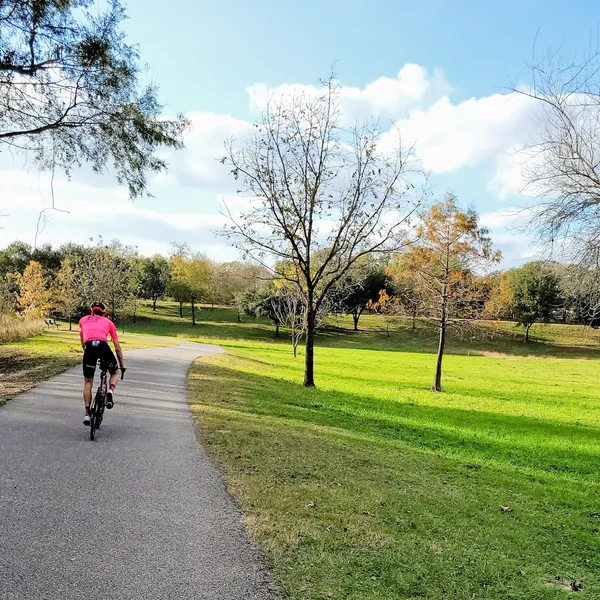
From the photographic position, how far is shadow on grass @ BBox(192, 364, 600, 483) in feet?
31.4

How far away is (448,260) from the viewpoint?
19469 millimetres

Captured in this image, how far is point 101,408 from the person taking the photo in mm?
7184

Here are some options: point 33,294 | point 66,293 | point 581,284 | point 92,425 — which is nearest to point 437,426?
point 581,284

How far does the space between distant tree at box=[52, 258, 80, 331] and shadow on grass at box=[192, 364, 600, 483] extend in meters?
34.5

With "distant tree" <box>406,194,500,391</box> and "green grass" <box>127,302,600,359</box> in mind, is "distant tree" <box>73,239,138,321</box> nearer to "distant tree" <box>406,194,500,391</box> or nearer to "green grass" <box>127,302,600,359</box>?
"green grass" <box>127,302,600,359</box>

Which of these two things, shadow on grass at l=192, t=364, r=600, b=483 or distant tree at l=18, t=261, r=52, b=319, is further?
distant tree at l=18, t=261, r=52, b=319

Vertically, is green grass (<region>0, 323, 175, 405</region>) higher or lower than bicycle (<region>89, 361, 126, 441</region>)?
lower

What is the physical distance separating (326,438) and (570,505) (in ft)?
12.3

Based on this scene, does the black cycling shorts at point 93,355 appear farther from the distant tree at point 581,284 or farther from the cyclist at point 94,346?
the distant tree at point 581,284

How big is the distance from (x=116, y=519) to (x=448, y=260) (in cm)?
1743

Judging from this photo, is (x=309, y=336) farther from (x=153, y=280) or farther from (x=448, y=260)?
(x=153, y=280)

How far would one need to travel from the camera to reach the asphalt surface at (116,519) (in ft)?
10.8

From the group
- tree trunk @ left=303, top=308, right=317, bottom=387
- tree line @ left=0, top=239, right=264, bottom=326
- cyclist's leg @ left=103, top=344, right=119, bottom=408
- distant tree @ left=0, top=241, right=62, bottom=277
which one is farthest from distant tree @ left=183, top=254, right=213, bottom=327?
cyclist's leg @ left=103, top=344, right=119, bottom=408

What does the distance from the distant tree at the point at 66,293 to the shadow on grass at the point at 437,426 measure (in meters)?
34.5
